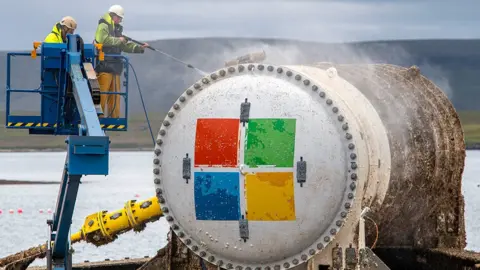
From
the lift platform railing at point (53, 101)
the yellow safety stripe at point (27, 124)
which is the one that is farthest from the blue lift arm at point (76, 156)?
the yellow safety stripe at point (27, 124)

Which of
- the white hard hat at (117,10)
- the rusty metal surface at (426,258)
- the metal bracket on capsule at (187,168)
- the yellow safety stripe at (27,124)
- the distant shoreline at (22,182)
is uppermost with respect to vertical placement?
the white hard hat at (117,10)

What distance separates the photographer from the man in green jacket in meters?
17.9

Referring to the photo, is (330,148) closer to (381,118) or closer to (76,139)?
(381,118)

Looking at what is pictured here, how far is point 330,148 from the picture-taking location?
37.8ft

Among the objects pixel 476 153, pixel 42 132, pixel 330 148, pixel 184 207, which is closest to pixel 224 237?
pixel 184 207

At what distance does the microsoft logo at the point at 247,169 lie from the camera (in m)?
11.5

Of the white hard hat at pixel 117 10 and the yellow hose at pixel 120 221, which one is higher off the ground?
the white hard hat at pixel 117 10

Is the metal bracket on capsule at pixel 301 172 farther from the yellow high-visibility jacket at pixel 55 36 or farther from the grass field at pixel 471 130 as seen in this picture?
the grass field at pixel 471 130

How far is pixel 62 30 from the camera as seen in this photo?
16.8 metres

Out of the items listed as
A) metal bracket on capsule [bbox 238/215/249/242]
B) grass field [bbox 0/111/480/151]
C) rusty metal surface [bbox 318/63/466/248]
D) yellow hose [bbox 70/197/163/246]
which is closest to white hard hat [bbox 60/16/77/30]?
yellow hose [bbox 70/197/163/246]

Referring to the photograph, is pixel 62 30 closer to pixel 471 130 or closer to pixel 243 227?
pixel 243 227

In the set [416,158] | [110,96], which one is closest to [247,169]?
[416,158]

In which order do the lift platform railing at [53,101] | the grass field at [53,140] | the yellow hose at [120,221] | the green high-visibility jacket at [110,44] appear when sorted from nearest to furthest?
1. the yellow hose at [120,221]
2. the lift platform railing at [53,101]
3. the green high-visibility jacket at [110,44]
4. the grass field at [53,140]

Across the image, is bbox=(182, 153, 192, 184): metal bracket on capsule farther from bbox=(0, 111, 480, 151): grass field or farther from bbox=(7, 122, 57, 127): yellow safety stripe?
bbox=(0, 111, 480, 151): grass field
